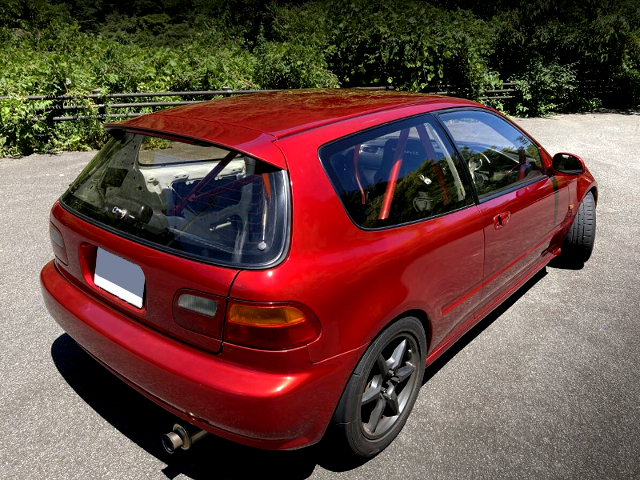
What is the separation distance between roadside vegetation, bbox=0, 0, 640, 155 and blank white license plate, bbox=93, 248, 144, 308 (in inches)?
295

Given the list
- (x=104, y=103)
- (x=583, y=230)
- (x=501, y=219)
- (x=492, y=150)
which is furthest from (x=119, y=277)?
(x=104, y=103)

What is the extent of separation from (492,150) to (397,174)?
3.51ft

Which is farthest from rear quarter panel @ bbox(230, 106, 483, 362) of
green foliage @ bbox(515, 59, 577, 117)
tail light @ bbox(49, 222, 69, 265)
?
green foliage @ bbox(515, 59, 577, 117)

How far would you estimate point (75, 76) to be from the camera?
30.4 feet

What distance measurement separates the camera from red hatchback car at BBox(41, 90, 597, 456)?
205 centimetres

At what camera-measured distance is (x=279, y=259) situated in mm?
2035

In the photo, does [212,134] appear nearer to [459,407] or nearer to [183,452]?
[183,452]

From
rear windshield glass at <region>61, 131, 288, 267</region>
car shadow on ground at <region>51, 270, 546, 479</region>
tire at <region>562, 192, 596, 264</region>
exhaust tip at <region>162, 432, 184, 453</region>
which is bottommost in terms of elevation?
car shadow on ground at <region>51, 270, 546, 479</region>

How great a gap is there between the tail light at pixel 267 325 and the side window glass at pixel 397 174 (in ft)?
1.76

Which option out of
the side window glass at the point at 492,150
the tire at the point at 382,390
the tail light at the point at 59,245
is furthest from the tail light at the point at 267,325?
the side window glass at the point at 492,150

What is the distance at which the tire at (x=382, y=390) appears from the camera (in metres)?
2.31

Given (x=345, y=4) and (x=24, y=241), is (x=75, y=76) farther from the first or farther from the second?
(x=345, y=4)

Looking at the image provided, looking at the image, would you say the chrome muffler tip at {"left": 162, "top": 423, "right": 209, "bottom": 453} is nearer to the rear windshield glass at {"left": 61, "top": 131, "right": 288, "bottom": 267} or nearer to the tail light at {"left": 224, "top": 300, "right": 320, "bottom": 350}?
the tail light at {"left": 224, "top": 300, "right": 320, "bottom": 350}

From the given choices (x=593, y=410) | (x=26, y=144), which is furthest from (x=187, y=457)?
(x=26, y=144)
